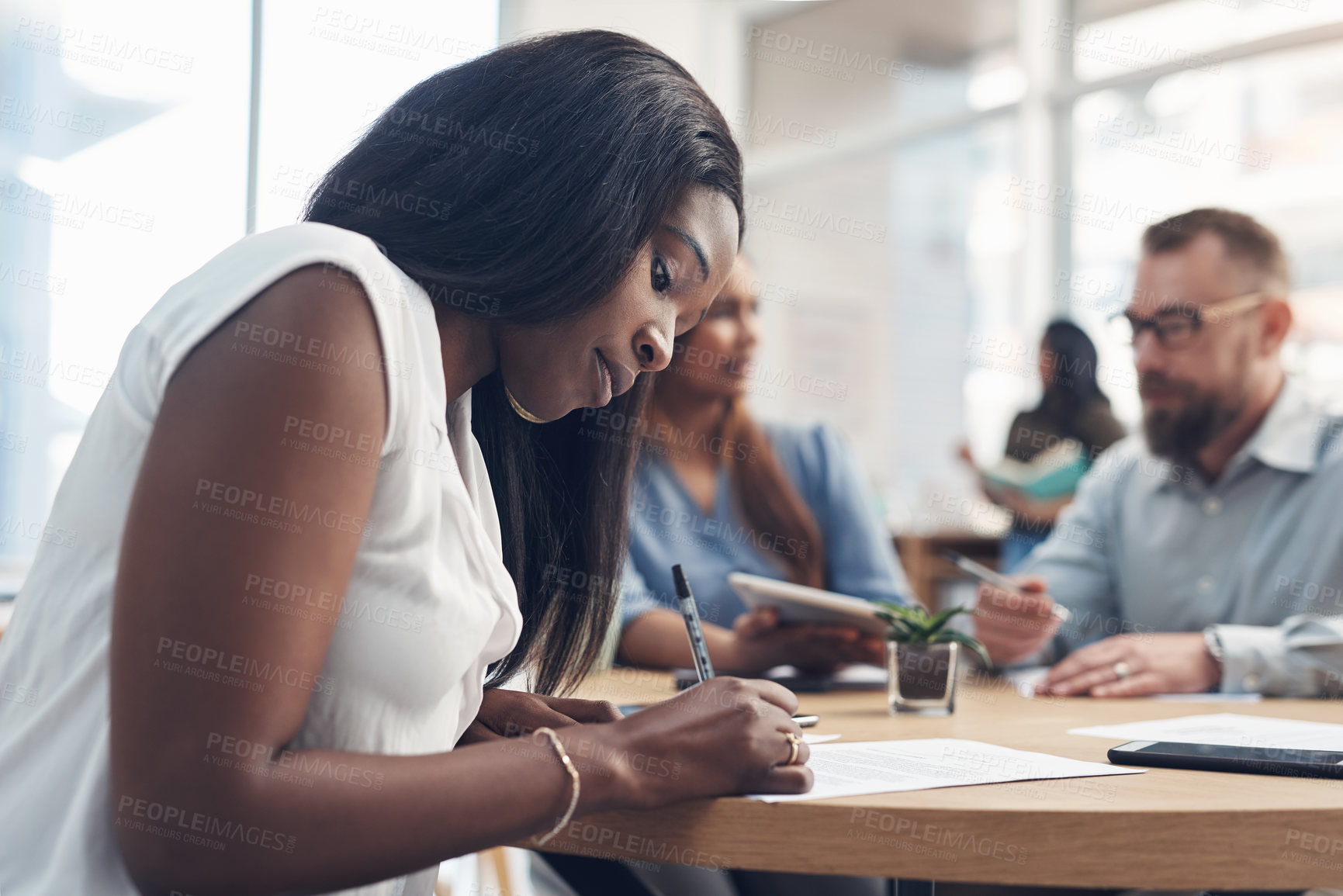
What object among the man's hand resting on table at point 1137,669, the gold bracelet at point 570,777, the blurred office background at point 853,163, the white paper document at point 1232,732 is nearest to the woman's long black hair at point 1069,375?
the blurred office background at point 853,163

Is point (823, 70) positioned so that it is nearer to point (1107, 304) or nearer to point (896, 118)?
point (896, 118)

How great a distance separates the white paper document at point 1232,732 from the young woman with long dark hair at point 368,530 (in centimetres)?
51

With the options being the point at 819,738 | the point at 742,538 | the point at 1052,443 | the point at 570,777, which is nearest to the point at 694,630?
the point at 819,738

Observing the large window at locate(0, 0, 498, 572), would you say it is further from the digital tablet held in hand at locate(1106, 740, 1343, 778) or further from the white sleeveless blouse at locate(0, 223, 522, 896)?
the digital tablet held in hand at locate(1106, 740, 1343, 778)

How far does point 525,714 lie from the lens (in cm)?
105

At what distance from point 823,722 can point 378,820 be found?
2.25 ft

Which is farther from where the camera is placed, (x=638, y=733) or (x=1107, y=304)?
(x=1107, y=304)

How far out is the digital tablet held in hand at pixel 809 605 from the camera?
141cm

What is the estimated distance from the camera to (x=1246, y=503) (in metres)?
2.06

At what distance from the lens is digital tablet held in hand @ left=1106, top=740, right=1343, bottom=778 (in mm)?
947

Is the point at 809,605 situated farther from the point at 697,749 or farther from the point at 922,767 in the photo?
the point at 697,749

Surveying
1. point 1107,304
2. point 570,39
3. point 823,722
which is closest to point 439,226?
point 570,39

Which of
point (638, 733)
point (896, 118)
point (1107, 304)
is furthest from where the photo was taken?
point (896, 118)

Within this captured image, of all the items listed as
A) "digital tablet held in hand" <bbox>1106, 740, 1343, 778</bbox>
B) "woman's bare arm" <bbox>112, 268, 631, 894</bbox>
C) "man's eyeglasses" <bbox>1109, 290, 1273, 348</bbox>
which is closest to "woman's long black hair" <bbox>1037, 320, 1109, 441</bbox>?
"man's eyeglasses" <bbox>1109, 290, 1273, 348</bbox>
